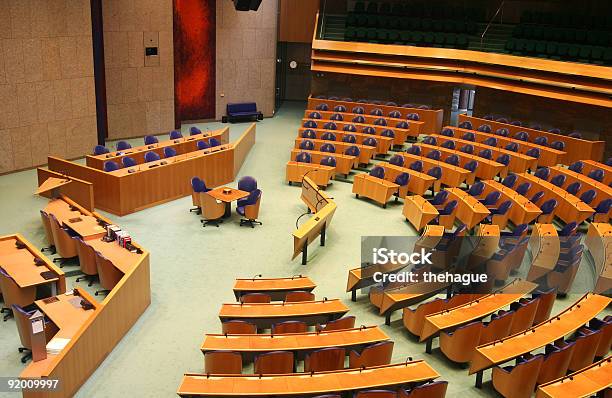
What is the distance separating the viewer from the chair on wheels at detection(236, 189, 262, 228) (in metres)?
12.8

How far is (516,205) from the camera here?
1267 centimetres

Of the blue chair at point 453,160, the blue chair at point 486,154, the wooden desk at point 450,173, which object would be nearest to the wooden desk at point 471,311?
the wooden desk at point 450,173

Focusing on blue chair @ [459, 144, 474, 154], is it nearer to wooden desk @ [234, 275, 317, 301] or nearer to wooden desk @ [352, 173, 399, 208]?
wooden desk @ [352, 173, 399, 208]

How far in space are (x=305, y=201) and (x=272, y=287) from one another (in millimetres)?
4477

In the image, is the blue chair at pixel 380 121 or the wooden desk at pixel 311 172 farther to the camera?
the blue chair at pixel 380 121

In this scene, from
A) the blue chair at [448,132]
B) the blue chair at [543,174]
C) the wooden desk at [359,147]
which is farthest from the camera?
the blue chair at [448,132]

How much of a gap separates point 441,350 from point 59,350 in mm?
4675

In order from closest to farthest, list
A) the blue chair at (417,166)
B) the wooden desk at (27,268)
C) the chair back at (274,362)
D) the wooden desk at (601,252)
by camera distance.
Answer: the chair back at (274,362) → the wooden desk at (27,268) → the wooden desk at (601,252) → the blue chair at (417,166)

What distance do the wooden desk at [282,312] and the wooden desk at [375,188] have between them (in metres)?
5.41

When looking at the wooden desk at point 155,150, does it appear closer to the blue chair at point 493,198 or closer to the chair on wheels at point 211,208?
the chair on wheels at point 211,208

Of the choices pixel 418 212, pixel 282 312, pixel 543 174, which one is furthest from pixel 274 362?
pixel 543 174

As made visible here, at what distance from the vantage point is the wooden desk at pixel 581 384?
6914mm

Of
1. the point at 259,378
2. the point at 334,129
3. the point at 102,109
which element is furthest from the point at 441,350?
the point at 102,109

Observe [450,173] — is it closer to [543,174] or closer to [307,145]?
[543,174]
